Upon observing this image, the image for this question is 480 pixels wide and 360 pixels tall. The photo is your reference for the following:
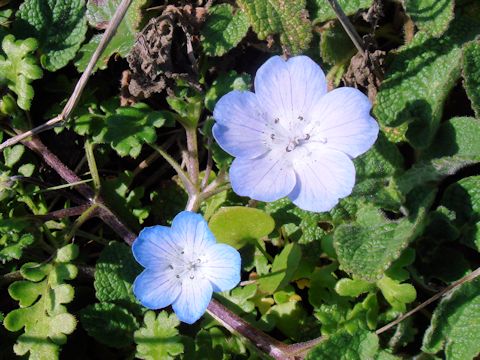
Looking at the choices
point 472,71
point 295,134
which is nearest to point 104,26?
point 295,134

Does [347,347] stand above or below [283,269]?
below

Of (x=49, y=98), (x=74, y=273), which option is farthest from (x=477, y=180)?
(x=49, y=98)

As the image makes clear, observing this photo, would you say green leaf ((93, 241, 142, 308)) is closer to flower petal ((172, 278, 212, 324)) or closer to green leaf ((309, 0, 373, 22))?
flower petal ((172, 278, 212, 324))

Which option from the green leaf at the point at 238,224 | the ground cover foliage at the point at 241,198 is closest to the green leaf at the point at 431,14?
the ground cover foliage at the point at 241,198

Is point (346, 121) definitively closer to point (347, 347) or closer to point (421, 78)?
point (421, 78)

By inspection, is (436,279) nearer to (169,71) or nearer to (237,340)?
(237,340)

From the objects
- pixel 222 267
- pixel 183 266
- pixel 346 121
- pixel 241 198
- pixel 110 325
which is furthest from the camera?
pixel 241 198
